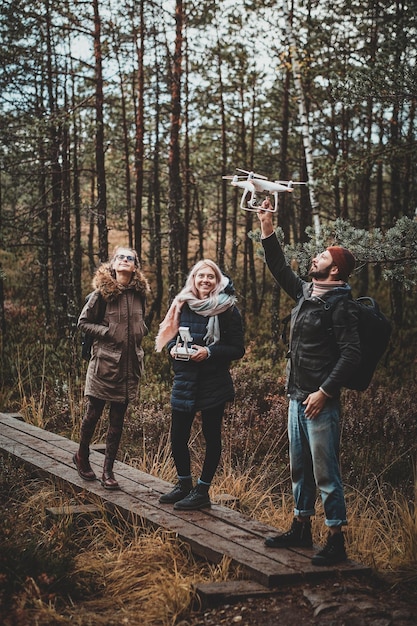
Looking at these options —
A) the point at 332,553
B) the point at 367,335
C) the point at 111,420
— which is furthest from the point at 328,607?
the point at 111,420

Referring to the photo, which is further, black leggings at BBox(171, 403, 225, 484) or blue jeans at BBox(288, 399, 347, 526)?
black leggings at BBox(171, 403, 225, 484)

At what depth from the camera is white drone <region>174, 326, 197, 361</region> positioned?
18.2 feet

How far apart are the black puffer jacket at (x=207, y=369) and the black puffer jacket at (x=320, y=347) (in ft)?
2.56

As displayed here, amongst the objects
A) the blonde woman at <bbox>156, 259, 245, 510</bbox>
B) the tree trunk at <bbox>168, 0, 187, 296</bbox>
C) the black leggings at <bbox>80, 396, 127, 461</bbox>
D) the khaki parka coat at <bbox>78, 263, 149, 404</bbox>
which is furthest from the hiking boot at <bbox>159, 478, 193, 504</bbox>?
the tree trunk at <bbox>168, 0, 187, 296</bbox>

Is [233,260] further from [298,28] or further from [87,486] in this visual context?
[87,486]

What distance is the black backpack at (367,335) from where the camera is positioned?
4691 mm

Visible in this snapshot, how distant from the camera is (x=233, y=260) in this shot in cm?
2295

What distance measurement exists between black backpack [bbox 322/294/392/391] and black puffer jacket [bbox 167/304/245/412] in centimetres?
117

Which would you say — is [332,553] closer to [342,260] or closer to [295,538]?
[295,538]

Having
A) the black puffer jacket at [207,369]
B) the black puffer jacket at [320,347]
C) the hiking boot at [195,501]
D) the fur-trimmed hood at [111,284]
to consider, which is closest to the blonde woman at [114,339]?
the fur-trimmed hood at [111,284]

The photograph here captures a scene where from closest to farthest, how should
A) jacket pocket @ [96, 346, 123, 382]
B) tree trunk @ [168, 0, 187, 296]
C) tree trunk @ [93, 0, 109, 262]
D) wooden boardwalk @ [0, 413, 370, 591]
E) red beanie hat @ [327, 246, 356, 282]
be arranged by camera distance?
wooden boardwalk @ [0, 413, 370, 591]
red beanie hat @ [327, 246, 356, 282]
jacket pocket @ [96, 346, 123, 382]
tree trunk @ [93, 0, 109, 262]
tree trunk @ [168, 0, 187, 296]

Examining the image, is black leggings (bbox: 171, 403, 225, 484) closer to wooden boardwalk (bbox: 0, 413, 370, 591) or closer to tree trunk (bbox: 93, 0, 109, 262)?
wooden boardwalk (bbox: 0, 413, 370, 591)

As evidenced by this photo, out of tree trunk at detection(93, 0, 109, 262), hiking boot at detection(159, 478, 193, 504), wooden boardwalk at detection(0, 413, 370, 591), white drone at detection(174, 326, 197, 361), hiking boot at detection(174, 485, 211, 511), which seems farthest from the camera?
tree trunk at detection(93, 0, 109, 262)

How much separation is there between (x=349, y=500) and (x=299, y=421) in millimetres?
2312
